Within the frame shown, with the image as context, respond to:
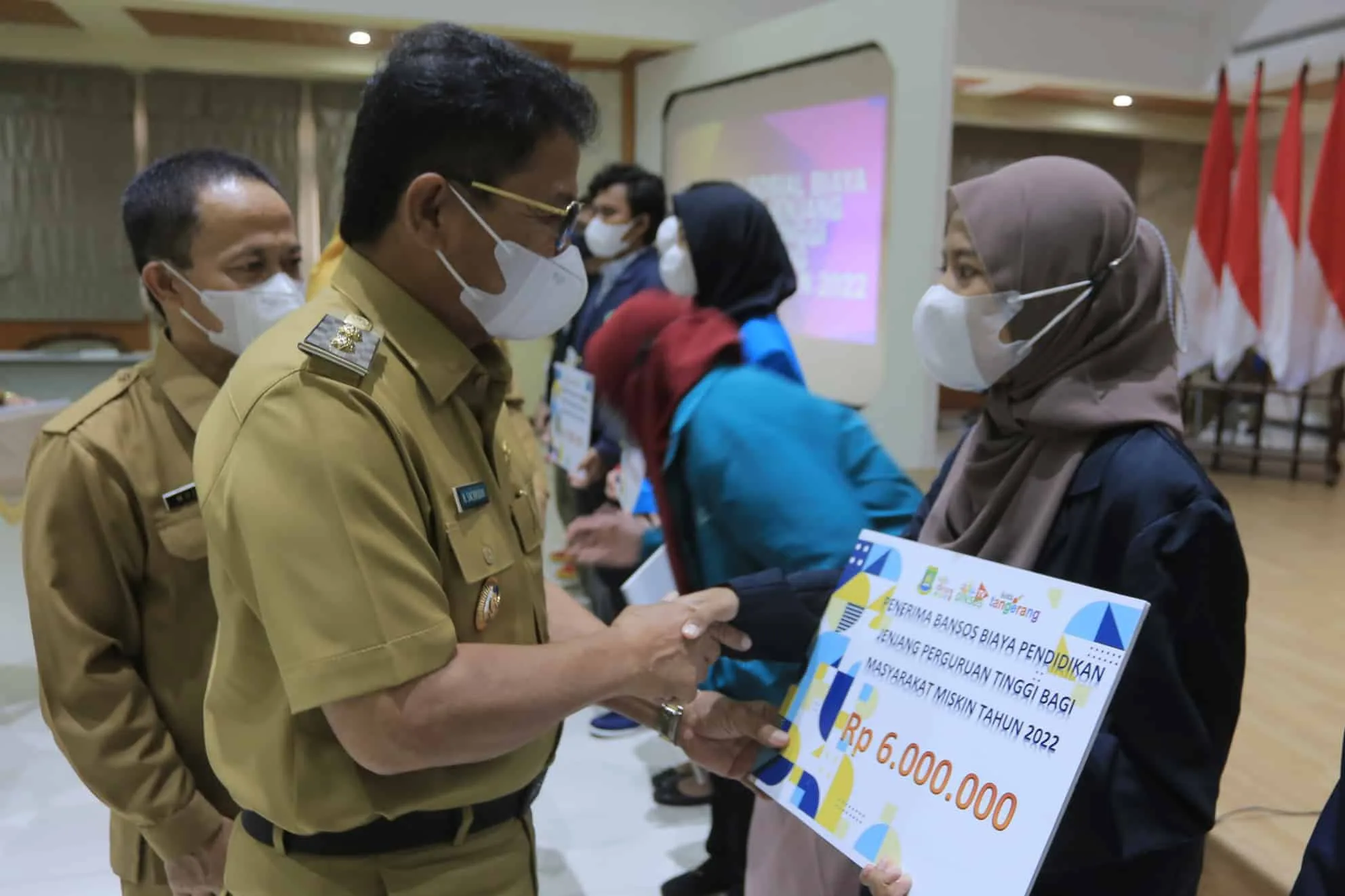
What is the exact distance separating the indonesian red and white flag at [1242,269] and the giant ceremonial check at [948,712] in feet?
18.4

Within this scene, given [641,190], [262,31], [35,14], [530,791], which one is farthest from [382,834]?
[35,14]

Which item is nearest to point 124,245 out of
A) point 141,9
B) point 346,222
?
point 141,9

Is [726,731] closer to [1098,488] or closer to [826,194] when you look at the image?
[1098,488]

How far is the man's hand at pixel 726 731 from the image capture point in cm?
129

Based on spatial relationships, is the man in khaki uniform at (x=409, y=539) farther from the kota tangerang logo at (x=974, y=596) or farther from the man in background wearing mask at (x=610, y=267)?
the man in background wearing mask at (x=610, y=267)

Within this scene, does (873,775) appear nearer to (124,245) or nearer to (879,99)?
(879,99)

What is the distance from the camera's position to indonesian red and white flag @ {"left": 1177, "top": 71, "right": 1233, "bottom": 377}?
593 cm

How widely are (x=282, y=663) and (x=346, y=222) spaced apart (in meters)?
0.47

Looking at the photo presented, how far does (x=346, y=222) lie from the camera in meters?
1.06

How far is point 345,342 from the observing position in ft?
3.13

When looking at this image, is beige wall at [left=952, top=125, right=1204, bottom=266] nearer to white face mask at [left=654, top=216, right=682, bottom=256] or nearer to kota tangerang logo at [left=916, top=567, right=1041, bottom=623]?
white face mask at [left=654, top=216, right=682, bottom=256]

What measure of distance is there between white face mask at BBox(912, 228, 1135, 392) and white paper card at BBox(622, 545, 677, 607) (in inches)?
25.6

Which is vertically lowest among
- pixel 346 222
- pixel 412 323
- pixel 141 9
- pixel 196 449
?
pixel 196 449

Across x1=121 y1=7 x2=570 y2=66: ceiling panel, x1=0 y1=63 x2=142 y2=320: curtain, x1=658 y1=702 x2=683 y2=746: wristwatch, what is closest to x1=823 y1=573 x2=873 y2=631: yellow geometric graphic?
x1=658 y1=702 x2=683 y2=746: wristwatch
